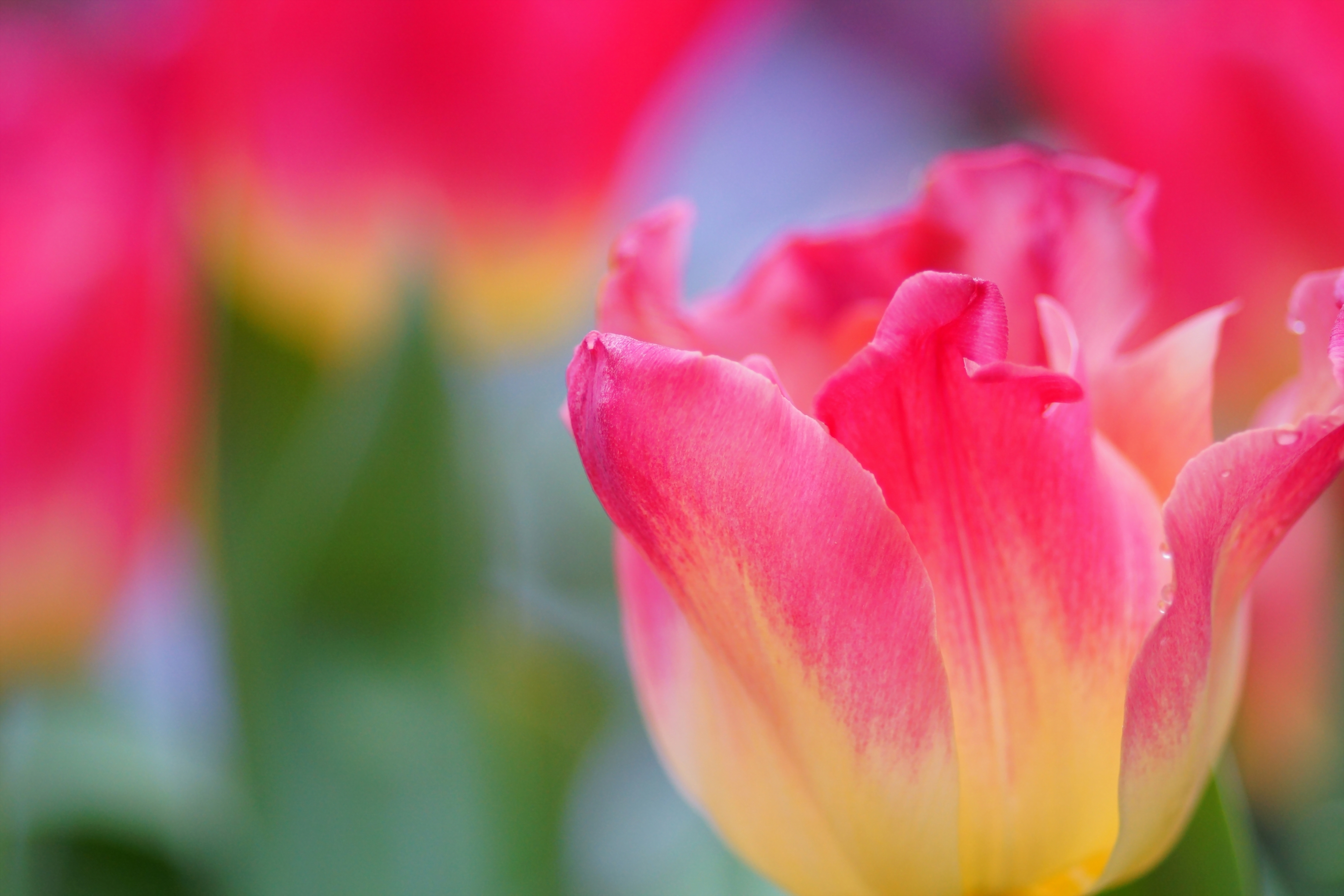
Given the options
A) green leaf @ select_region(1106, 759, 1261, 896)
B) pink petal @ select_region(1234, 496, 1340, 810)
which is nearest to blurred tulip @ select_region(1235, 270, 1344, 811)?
pink petal @ select_region(1234, 496, 1340, 810)

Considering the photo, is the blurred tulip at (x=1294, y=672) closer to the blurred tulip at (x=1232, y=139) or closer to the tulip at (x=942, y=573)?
the blurred tulip at (x=1232, y=139)

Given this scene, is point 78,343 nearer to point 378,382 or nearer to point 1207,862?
point 378,382

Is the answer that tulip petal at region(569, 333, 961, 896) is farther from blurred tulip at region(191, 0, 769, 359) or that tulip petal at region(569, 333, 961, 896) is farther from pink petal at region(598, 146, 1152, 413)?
blurred tulip at region(191, 0, 769, 359)

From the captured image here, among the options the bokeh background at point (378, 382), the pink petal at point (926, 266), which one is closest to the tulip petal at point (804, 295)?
the pink petal at point (926, 266)

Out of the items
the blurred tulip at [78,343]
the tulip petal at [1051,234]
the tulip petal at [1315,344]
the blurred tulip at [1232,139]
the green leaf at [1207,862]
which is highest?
the blurred tulip at [78,343]

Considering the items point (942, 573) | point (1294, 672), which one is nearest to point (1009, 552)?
point (942, 573)
